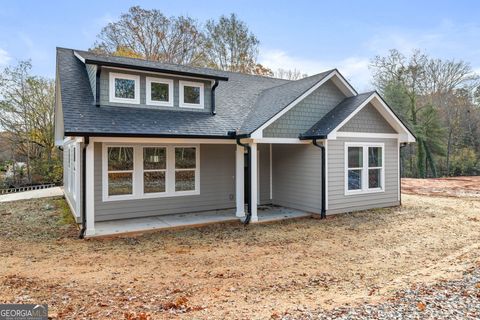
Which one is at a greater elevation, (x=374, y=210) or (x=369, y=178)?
(x=369, y=178)

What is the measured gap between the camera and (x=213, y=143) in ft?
31.2

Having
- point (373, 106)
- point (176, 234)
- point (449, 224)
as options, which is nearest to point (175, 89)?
point (176, 234)

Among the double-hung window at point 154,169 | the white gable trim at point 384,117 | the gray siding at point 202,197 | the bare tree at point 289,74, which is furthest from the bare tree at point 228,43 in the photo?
the double-hung window at point 154,169

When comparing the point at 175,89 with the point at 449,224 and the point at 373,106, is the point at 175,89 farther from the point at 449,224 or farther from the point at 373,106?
the point at 449,224

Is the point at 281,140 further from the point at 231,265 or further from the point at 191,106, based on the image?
the point at 231,265

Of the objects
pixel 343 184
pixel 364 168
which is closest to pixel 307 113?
pixel 343 184

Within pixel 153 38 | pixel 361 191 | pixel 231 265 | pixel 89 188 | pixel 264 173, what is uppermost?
pixel 153 38

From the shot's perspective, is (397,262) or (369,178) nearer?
(397,262)

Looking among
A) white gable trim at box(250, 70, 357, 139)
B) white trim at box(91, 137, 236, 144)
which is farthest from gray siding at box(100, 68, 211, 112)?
white gable trim at box(250, 70, 357, 139)

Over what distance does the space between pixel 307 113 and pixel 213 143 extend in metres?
3.29

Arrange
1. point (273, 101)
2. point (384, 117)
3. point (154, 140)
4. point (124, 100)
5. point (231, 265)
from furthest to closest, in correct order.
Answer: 1. point (384, 117)
2. point (273, 101)
3. point (124, 100)
4. point (154, 140)
5. point (231, 265)

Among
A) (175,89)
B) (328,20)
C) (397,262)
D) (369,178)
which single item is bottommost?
(397,262)

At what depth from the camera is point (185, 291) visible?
4.48 metres

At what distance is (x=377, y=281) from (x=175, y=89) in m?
7.80
